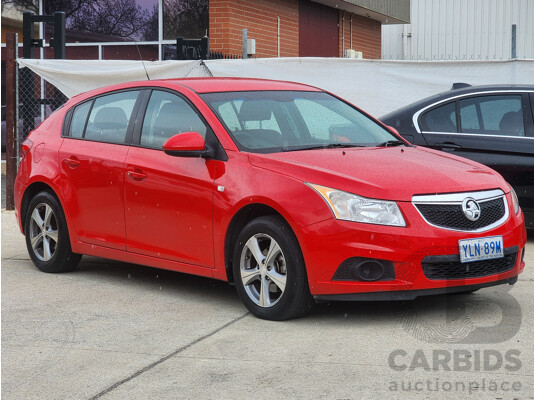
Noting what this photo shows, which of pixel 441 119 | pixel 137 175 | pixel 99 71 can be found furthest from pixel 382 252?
pixel 99 71

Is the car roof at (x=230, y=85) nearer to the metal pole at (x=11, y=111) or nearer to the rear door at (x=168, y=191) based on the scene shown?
the rear door at (x=168, y=191)

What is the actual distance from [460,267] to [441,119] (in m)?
3.96

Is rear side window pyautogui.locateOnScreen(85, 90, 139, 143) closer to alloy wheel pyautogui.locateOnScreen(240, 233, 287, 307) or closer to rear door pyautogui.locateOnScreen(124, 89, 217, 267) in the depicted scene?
rear door pyautogui.locateOnScreen(124, 89, 217, 267)

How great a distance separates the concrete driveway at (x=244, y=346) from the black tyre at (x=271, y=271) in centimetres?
10

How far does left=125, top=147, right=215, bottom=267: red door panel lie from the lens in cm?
665

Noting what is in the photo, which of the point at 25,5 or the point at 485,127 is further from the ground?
the point at 25,5

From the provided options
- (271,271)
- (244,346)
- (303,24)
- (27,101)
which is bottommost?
(244,346)

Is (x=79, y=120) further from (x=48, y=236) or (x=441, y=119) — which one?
(x=441, y=119)

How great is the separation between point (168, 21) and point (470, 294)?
12382 mm

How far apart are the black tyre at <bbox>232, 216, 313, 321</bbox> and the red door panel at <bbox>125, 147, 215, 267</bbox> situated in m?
0.34

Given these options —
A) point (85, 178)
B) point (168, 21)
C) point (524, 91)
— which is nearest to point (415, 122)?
point (524, 91)

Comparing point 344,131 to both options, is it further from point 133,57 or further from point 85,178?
point 133,57

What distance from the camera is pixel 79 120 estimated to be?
812 cm

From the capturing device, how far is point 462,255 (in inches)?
235
